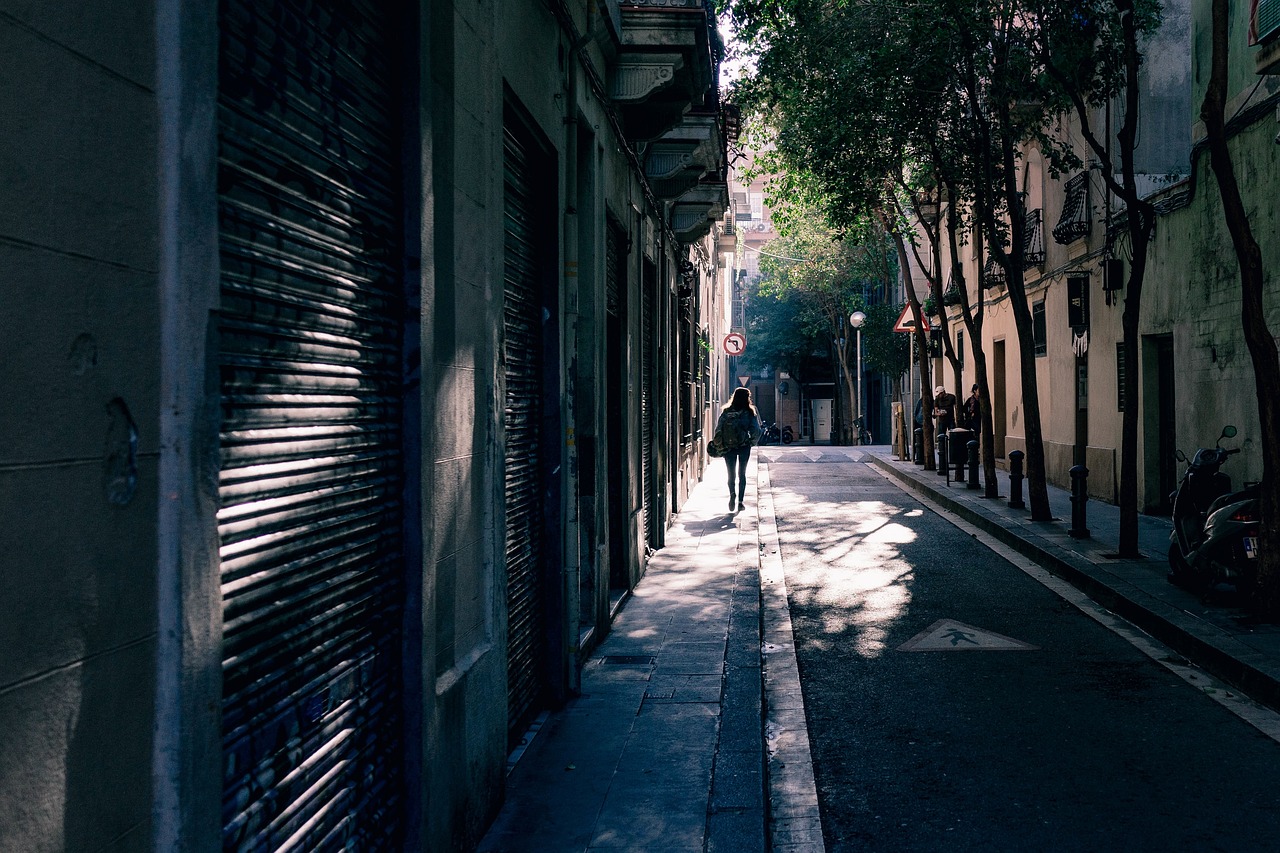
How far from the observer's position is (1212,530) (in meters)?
8.76

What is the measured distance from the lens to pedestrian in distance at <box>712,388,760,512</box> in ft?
58.7

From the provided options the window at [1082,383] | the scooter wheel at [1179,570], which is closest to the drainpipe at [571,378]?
the scooter wheel at [1179,570]

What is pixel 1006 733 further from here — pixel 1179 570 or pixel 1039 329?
pixel 1039 329

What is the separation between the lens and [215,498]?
2389 mm

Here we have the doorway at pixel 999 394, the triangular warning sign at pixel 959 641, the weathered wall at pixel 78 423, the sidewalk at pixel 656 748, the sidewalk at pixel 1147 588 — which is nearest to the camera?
the weathered wall at pixel 78 423

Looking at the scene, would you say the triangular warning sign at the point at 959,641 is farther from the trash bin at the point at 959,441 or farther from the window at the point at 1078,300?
the trash bin at the point at 959,441

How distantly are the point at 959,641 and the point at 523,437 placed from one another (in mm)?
3990

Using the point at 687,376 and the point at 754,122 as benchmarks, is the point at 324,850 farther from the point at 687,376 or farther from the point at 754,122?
the point at 754,122

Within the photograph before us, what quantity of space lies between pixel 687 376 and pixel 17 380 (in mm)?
19191

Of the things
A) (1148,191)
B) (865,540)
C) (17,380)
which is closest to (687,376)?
(865,540)

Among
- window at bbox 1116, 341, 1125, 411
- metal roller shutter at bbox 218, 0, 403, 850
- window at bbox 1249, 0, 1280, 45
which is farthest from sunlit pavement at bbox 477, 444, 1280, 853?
window at bbox 1249, 0, 1280, 45

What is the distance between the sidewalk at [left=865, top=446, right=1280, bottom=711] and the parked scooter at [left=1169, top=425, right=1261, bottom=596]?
0.71 feet

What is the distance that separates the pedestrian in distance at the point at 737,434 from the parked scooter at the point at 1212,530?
822cm

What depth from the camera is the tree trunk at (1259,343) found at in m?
8.13
